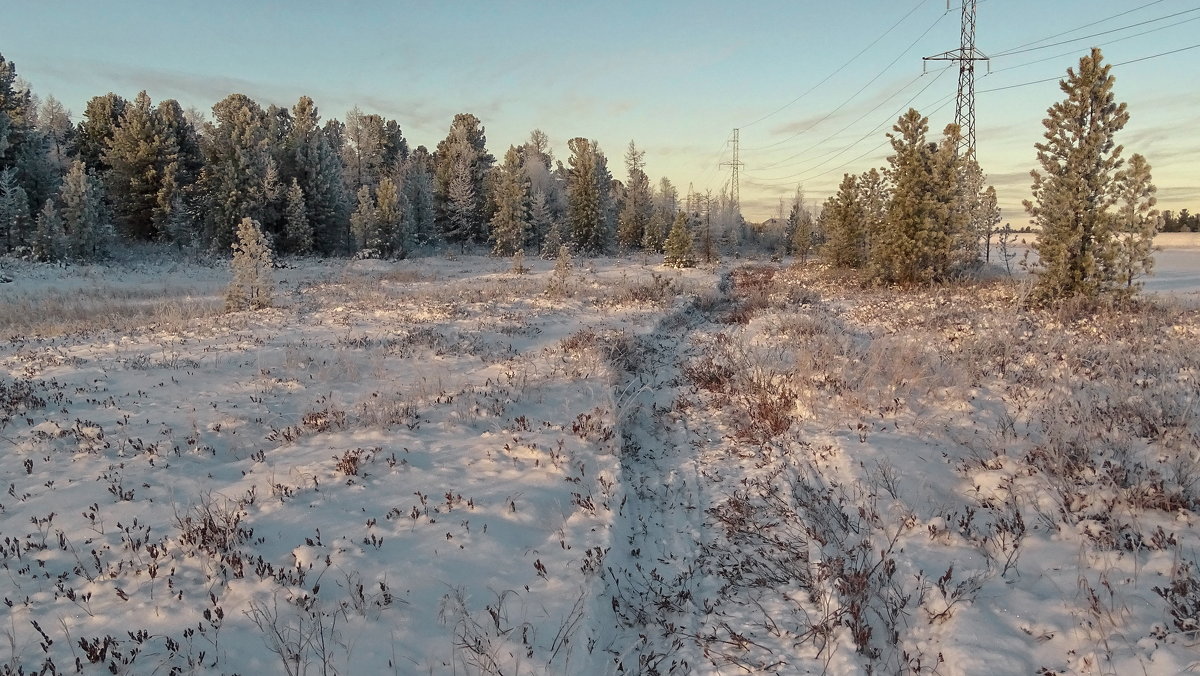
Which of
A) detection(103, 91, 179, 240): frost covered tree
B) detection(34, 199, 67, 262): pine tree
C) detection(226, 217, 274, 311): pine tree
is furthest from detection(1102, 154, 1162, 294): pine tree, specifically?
detection(103, 91, 179, 240): frost covered tree

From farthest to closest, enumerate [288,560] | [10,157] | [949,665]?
[10,157]
[288,560]
[949,665]

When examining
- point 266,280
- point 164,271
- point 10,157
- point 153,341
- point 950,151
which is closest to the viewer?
point 153,341

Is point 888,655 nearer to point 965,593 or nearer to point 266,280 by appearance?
point 965,593

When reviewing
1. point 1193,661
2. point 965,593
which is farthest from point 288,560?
point 1193,661

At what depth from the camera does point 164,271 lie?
3603 centimetres

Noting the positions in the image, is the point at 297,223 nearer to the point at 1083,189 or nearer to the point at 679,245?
the point at 679,245

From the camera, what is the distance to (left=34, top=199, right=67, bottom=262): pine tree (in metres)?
33.7

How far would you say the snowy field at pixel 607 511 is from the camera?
3895mm

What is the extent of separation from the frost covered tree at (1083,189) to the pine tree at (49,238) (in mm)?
47603

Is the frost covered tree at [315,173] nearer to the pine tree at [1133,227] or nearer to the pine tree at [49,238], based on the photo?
the pine tree at [49,238]

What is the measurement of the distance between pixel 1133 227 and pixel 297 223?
50141 millimetres

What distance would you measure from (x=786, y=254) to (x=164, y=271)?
7636 cm

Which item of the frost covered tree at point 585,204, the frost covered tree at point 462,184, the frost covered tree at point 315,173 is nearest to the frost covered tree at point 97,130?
the frost covered tree at point 315,173

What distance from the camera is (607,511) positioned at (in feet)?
19.6
